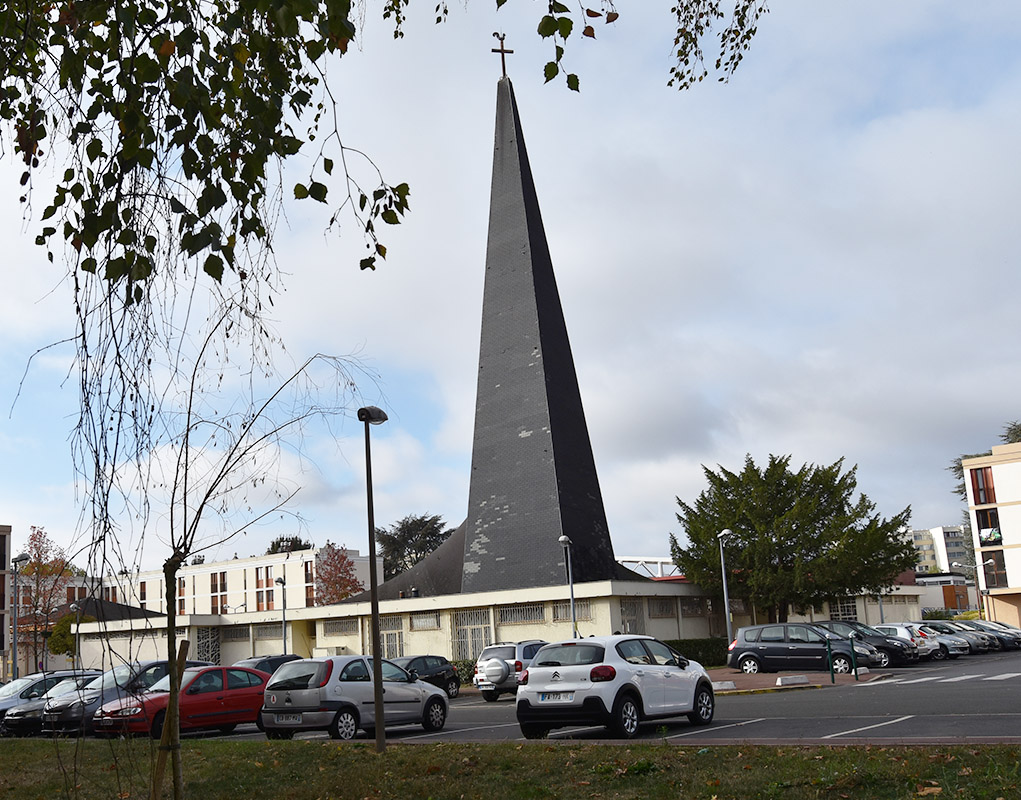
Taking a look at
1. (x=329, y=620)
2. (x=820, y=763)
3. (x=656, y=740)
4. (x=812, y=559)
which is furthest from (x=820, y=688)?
(x=329, y=620)

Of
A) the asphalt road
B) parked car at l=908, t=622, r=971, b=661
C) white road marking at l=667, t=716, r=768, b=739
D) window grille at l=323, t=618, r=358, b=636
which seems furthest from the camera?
window grille at l=323, t=618, r=358, b=636

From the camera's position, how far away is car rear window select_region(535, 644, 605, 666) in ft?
47.6

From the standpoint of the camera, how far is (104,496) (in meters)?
5.03

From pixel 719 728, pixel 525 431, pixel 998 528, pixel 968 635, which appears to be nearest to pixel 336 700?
pixel 719 728

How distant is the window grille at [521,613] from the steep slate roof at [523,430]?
0.83 m

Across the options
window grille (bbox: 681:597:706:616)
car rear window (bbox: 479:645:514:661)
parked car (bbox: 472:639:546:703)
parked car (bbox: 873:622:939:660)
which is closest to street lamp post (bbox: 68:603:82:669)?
parked car (bbox: 472:639:546:703)

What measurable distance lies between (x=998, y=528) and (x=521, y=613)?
157ft

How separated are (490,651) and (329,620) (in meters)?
19.3

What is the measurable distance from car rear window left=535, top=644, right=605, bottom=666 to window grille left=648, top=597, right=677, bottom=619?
2596cm

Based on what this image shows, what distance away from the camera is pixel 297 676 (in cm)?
1695

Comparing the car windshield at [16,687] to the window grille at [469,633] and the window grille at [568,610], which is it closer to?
the window grille at [469,633]

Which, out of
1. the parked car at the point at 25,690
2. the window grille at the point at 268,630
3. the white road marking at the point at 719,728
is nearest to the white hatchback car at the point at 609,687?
the white road marking at the point at 719,728

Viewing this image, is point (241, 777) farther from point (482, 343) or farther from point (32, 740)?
point (482, 343)

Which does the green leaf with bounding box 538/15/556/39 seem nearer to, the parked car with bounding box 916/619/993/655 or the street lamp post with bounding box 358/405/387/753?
the street lamp post with bounding box 358/405/387/753
